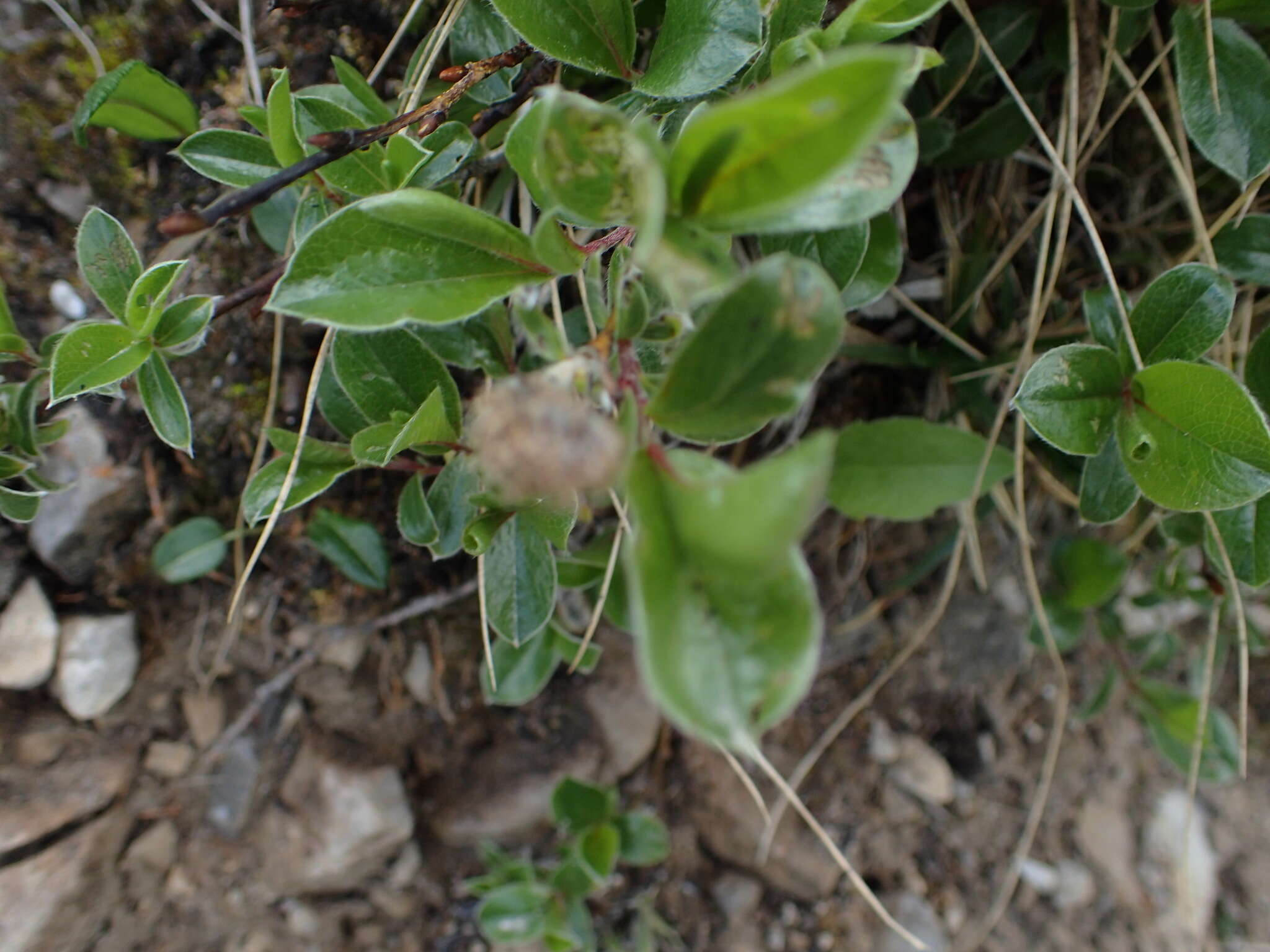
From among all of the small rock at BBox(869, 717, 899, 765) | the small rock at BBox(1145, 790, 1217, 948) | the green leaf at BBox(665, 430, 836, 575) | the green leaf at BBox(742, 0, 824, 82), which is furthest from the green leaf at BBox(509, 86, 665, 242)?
the small rock at BBox(1145, 790, 1217, 948)

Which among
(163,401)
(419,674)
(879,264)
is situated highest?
(879,264)

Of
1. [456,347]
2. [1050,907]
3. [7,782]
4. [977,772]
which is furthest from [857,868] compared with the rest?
[7,782]

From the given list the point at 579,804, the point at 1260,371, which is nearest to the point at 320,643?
the point at 579,804

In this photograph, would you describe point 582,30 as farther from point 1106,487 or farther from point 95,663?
point 95,663

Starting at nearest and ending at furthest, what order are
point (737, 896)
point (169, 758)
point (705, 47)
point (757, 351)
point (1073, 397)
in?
point (757, 351) → point (705, 47) → point (1073, 397) → point (169, 758) → point (737, 896)

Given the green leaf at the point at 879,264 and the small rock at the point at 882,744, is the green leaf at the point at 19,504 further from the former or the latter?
the small rock at the point at 882,744
